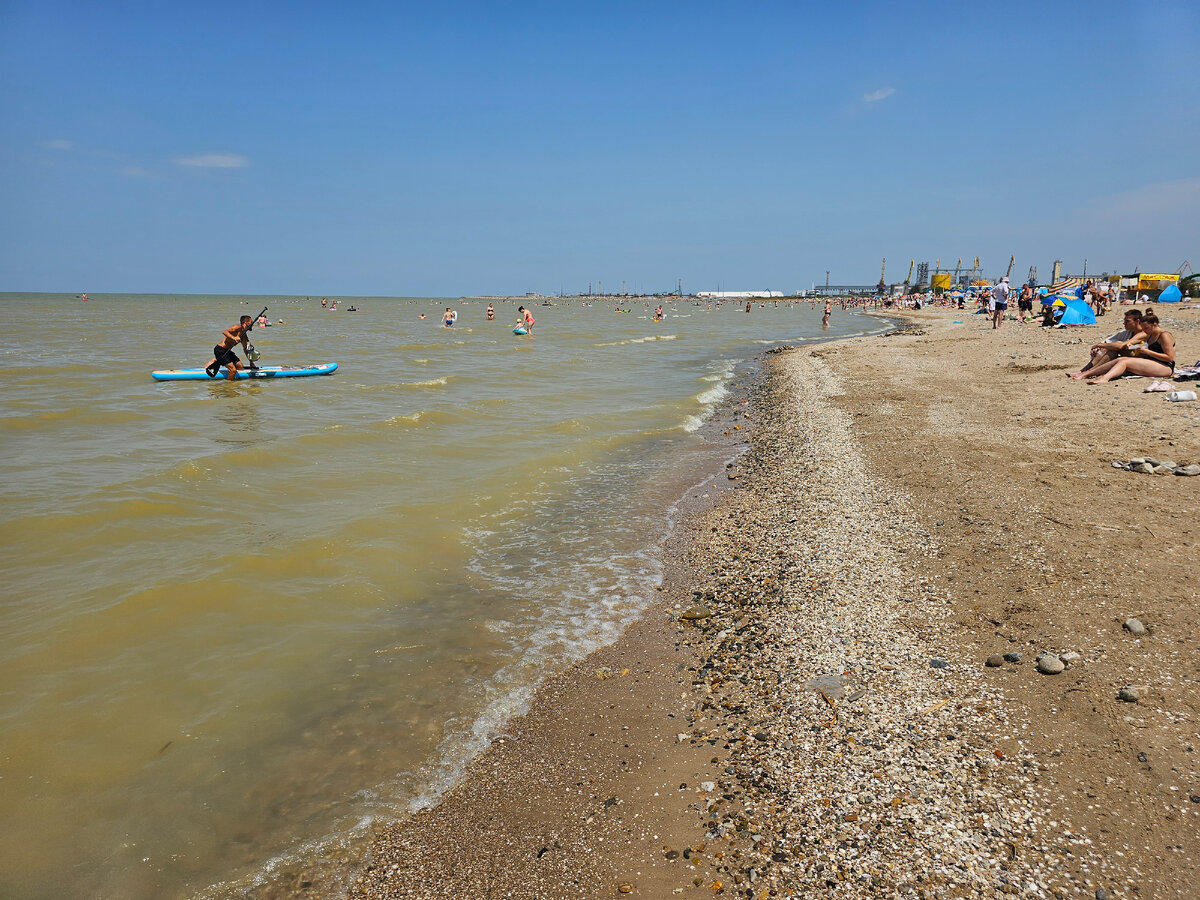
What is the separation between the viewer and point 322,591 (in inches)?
228

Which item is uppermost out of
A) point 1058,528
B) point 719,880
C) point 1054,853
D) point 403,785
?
point 1058,528

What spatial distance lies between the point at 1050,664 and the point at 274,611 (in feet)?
18.5

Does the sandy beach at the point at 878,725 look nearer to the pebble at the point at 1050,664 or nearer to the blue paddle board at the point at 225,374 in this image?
the pebble at the point at 1050,664

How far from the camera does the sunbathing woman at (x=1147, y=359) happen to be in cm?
1167

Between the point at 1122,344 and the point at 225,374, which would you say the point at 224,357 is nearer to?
the point at 225,374

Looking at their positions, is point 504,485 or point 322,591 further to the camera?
point 504,485

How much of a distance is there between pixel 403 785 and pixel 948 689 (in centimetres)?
311

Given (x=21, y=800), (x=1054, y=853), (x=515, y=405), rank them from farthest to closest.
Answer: (x=515, y=405)
(x=21, y=800)
(x=1054, y=853)

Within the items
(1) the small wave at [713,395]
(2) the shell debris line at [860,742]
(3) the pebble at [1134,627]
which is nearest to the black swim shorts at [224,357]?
(1) the small wave at [713,395]

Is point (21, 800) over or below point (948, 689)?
below

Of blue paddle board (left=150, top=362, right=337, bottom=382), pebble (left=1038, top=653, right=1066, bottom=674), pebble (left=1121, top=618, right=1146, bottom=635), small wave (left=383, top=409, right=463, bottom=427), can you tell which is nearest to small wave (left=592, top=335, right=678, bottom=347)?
blue paddle board (left=150, top=362, right=337, bottom=382)

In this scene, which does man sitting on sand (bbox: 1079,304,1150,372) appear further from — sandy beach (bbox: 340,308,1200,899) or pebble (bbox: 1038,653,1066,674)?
pebble (bbox: 1038,653,1066,674)

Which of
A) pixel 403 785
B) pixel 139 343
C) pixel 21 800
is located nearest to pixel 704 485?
pixel 403 785

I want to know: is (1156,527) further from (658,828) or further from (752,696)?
(658,828)
